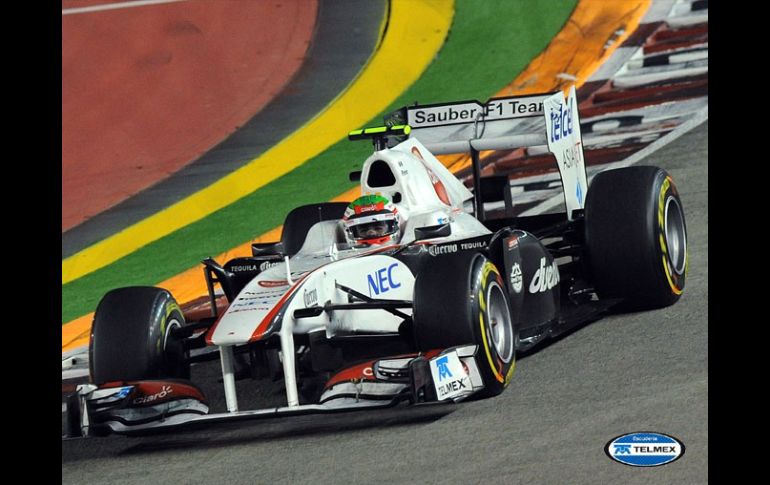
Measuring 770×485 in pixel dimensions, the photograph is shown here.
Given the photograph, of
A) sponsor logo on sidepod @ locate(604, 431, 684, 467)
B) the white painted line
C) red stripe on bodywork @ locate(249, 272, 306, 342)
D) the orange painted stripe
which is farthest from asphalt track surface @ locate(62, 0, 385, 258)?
sponsor logo on sidepod @ locate(604, 431, 684, 467)

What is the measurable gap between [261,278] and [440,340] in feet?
4.85

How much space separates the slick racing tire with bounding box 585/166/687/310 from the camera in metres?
10.0

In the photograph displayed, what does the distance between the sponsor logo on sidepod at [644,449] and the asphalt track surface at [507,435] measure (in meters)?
0.05

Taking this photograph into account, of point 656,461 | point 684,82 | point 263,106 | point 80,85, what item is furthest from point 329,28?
point 656,461

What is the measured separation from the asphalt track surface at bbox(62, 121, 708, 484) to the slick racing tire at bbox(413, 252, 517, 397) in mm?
269

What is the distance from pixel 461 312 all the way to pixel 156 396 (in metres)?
1.99

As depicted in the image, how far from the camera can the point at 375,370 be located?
8141 millimetres

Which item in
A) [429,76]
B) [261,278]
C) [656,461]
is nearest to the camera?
[656,461]

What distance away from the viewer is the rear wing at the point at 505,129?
1087 centimetres

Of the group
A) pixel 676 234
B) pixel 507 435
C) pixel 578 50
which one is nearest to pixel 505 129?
pixel 676 234

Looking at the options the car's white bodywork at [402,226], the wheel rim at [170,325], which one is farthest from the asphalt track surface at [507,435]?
the wheel rim at [170,325]

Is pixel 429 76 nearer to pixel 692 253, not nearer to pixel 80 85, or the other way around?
pixel 80 85

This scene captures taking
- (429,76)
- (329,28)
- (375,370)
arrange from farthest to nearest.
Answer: (329,28) → (429,76) → (375,370)

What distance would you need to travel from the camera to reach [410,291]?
923 centimetres
